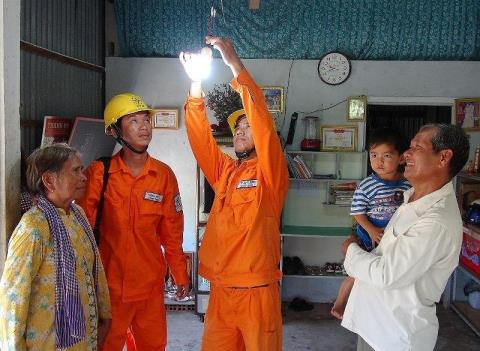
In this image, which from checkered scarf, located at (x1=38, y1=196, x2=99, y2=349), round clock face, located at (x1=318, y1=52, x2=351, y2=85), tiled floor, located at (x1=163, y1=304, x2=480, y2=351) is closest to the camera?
checkered scarf, located at (x1=38, y1=196, x2=99, y2=349)

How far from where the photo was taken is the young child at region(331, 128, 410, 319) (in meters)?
2.62

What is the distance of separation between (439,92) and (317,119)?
1255 millimetres

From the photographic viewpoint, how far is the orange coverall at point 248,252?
2309mm

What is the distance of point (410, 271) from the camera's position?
168 cm

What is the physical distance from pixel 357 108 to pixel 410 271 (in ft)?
11.3

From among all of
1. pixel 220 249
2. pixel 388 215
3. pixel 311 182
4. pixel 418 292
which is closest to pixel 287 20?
pixel 311 182

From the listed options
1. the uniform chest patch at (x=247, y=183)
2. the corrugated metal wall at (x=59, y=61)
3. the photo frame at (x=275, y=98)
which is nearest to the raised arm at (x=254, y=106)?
the uniform chest patch at (x=247, y=183)

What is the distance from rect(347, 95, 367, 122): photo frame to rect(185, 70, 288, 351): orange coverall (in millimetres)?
2744

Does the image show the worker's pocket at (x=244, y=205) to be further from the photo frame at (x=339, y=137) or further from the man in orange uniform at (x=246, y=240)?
the photo frame at (x=339, y=137)

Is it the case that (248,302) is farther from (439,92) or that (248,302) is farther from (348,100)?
(439,92)

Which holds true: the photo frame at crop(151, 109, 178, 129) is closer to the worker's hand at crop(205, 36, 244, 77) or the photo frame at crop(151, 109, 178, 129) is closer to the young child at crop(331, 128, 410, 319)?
the young child at crop(331, 128, 410, 319)

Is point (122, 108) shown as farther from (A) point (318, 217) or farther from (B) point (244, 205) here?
(A) point (318, 217)

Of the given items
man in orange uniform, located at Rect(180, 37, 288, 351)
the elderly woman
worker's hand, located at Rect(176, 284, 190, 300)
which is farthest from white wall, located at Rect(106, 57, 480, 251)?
the elderly woman

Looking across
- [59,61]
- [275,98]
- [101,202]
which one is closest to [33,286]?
[101,202]
